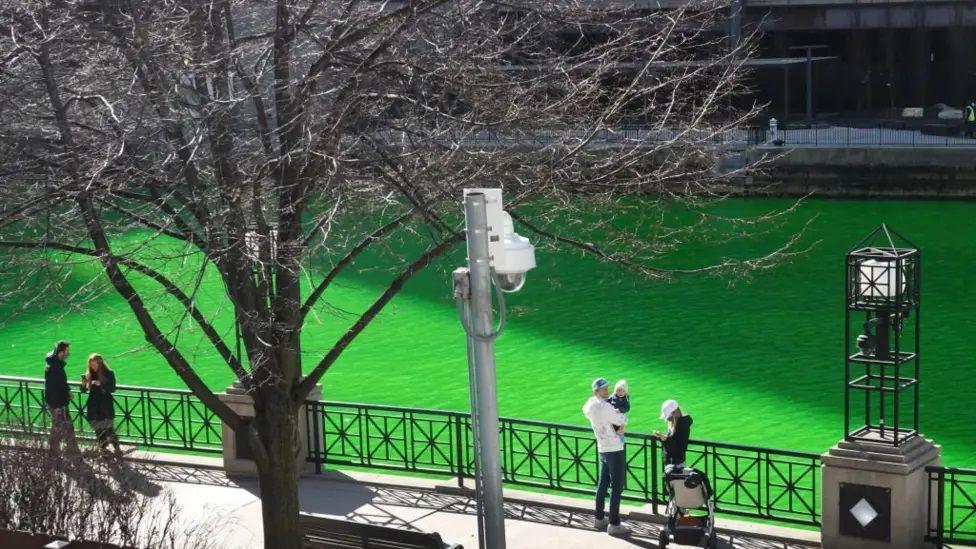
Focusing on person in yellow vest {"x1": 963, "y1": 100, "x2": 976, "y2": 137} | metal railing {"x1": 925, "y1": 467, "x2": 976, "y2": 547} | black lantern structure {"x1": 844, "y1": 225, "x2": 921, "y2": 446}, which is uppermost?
person in yellow vest {"x1": 963, "y1": 100, "x2": 976, "y2": 137}

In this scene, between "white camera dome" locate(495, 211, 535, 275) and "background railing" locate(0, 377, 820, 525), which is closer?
"white camera dome" locate(495, 211, 535, 275)

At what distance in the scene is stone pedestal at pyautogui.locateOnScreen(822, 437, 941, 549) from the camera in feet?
41.2

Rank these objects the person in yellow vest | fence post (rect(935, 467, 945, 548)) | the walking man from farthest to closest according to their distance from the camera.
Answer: the person in yellow vest, the walking man, fence post (rect(935, 467, 945, 548))

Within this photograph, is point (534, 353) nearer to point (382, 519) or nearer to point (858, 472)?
point (382, 519)

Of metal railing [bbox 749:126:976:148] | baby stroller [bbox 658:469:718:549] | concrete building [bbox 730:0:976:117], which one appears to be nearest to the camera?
baby stroller [bbox 658:469:718:549]

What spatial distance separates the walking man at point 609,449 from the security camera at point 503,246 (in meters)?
5.26

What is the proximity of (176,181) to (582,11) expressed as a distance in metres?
4.14

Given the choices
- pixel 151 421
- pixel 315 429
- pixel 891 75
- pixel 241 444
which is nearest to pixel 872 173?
pixel 891 75

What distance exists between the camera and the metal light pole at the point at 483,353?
8.23m

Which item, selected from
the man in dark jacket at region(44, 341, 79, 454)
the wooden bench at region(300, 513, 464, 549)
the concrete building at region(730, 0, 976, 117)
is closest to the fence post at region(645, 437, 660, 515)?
the wooden bench at region(300, 513, 464, 549)

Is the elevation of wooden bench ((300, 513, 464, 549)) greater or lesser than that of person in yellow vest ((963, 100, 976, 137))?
lesser

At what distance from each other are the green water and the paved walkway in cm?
188

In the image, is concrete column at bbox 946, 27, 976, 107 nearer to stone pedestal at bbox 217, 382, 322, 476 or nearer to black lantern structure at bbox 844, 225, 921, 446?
black lantern structure at bbox 844, 225, 921, 446

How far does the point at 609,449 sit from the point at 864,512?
252cm
